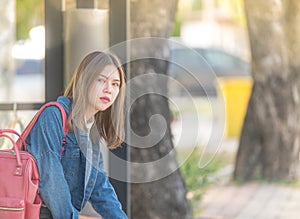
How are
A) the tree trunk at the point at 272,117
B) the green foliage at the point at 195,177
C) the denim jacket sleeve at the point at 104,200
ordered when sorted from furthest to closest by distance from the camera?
the tree trunk at the point at 272,117, the green foliage at the point at 195,177, the denim jacket sleeve at the point at 104,200

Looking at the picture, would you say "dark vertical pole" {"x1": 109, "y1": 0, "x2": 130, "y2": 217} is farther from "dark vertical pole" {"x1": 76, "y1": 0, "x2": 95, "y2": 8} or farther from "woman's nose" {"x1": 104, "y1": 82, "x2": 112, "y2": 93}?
"woman's nose" {"x1": 104, "y1": 82, "x2": 112, "y2": 93}

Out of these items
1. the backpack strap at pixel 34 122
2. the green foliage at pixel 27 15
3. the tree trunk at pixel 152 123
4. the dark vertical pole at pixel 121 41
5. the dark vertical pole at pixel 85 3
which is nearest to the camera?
the backpack strap at pixel 34 122

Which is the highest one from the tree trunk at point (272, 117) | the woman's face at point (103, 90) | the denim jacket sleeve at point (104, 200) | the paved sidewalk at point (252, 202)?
the woman's face at point (103, 90)

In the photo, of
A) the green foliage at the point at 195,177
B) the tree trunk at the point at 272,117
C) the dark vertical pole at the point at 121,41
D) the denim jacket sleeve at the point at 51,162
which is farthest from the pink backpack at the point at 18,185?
the tree trunk at the point at 272,117

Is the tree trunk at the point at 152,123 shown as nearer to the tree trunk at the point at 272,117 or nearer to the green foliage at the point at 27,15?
the tree trunk at the point at 272,117

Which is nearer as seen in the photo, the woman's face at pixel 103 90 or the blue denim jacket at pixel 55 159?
the blue denim jacket at pixel 55 159

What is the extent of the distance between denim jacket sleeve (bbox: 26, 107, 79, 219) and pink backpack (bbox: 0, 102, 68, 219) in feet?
0.14

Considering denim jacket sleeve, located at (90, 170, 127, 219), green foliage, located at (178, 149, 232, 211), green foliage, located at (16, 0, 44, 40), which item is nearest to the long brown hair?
denim jacket sleeve, located at (90, 170, 127, 219)

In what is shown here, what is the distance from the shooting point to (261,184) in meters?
9.80

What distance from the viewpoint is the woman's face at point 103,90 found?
3.77 metres

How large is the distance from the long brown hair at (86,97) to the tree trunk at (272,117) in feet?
19.5

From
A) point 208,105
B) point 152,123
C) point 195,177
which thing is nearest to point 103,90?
point 152,123

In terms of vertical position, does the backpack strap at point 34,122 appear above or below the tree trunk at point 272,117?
above

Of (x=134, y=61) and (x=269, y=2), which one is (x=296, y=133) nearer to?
(x=269, y=2)
